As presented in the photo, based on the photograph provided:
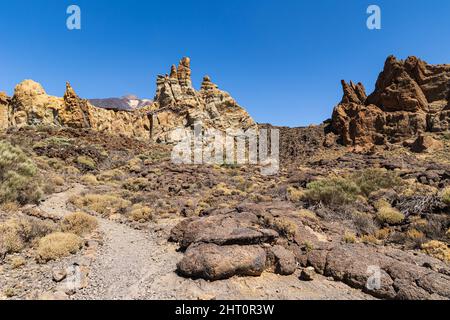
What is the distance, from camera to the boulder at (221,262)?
17.8ft

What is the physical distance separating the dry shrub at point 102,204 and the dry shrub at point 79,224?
2.57m

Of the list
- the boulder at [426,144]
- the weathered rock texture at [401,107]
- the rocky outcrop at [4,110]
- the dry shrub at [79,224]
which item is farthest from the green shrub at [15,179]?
the weathered rock texture at [401,107]

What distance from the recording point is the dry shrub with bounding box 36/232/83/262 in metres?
6.35

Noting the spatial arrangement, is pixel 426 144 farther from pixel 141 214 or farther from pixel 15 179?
pixel 15 179

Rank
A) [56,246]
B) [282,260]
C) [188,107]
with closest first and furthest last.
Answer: [282,260] < [56,246] < [188,107]

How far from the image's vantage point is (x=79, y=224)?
8.73 meters

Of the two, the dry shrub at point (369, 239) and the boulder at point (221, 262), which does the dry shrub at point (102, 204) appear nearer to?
the boulder at point (221, 262)

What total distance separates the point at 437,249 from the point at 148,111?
42915mm

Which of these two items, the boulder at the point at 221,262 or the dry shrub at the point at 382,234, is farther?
the dry shrub at the point at 382,234

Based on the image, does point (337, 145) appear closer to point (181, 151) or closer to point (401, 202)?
point (181, 151)

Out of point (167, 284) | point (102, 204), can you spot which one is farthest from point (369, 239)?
point (102, 204)
